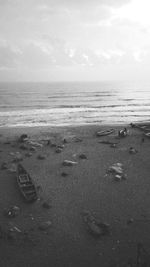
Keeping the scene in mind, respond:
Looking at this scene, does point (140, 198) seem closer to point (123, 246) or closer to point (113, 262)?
point (123, 246)

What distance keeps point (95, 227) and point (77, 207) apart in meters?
1.86

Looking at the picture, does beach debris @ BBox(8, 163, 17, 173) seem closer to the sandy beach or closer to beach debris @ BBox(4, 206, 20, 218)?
the sandy beach

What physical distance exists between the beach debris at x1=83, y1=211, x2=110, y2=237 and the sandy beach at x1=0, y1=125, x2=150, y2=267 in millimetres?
134

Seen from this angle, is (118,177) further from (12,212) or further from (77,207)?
(12,212)

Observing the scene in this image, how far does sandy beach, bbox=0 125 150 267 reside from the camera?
904 cm

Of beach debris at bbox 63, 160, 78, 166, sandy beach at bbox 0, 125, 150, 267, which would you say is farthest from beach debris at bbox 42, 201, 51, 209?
beach debris at bbox 63, 160, 78, 166

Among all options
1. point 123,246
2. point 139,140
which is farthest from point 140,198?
point 139,140

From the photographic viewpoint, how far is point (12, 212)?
37.1 feet

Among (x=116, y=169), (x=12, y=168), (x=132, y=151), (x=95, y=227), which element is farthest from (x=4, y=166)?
(x=132, y=151)

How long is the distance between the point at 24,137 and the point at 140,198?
13.9 meters

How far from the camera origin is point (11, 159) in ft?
A: 59.3

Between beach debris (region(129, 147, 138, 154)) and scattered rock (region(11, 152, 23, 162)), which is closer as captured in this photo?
scattered rock (region(11, 152, 23, 162))

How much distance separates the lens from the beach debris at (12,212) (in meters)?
11.1

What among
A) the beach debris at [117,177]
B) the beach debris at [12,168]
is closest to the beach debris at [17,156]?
the beach debris at [12,168]
